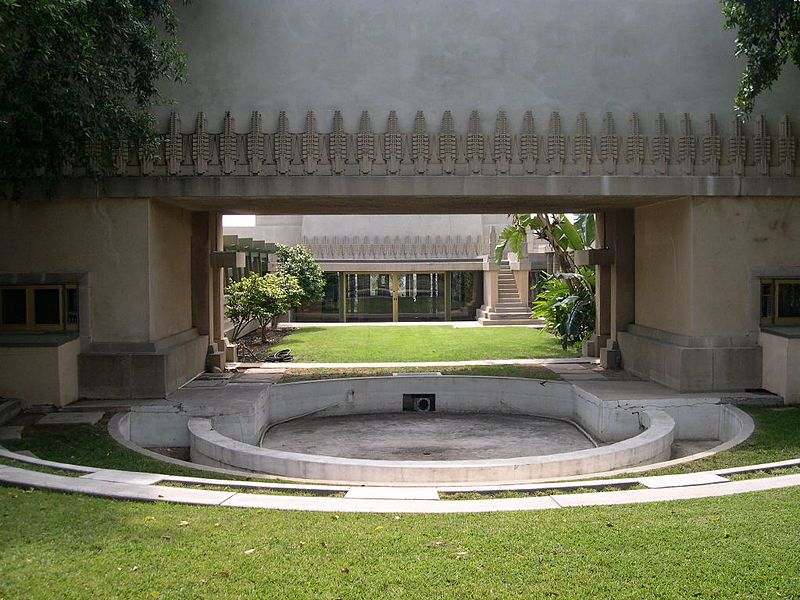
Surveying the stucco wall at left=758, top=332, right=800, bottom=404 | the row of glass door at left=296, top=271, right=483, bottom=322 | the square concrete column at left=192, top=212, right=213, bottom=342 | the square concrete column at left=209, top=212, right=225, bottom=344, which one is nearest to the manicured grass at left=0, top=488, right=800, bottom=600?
the stucco wall at left=758, top=332, right=800, bottom=404

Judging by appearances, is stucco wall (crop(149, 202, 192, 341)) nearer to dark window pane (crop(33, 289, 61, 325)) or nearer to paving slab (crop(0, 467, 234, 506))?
dark window pane (crop(33, 289, 61, 325))

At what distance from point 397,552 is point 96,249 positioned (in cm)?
1095

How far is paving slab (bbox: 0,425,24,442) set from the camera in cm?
1203

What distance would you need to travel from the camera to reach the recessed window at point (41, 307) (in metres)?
15.4

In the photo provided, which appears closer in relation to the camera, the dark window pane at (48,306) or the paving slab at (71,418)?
the paving slab at (71,418)

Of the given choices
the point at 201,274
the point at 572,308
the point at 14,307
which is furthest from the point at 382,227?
the point at 14,307

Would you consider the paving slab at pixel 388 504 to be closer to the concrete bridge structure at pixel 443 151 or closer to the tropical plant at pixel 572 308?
the concrete bridge structure at pixel 443 151

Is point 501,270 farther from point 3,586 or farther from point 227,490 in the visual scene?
point 3,586

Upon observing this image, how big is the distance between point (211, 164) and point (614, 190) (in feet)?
25.4

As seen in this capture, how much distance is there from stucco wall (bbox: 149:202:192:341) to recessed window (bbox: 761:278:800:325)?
1188 cm

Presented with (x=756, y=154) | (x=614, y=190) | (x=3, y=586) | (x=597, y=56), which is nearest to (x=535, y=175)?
(x=614, y=190)

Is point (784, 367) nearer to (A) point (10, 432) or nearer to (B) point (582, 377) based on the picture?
(B) point (582, 377)

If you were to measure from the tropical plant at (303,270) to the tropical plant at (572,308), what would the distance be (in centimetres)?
1043

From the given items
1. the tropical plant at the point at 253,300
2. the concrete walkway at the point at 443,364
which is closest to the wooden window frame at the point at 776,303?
the concrete walkway at the point at 443,364
